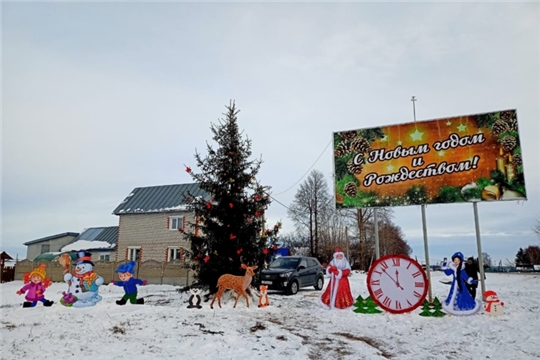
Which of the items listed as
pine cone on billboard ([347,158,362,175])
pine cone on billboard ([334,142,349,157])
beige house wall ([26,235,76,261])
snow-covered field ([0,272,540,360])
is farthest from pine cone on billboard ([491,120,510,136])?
beige house wall ([26,235,76,261])

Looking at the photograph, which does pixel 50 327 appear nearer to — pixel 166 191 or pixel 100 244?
pixel 166 191

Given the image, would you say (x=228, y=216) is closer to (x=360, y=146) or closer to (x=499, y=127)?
(x=360, y=146)

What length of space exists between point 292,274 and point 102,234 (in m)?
29.4

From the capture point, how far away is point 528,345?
25.7 ft

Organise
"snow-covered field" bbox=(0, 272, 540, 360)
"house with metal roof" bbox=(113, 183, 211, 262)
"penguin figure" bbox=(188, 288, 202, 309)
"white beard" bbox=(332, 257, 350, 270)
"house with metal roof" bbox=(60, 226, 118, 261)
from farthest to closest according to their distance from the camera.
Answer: "house with metal roof" bbox=(60, 226, 118, 261), "house with metal roof" bbox=(113, 183, 211, 262), "white beard" bbox=(332, 257, 350, 270), "penguin figure" bbox=(188, 288, 202, 309), "snow-covered field" bbox=(0, 272, 540, 360)

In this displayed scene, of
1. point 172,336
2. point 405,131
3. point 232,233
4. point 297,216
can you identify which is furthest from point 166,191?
point 172,336

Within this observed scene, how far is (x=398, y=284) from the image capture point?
37.1ft

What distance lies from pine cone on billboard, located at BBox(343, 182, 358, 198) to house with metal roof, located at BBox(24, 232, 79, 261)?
40230 mm

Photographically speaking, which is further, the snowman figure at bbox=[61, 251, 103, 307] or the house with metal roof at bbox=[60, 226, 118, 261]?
the house with metal roof at bbox=[60, 226, 118, 261]

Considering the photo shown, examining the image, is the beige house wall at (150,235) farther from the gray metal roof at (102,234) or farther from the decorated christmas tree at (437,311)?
the decorated christmas tree at (437,311)

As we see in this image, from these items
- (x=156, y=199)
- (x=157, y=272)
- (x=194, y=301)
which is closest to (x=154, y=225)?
(x=156, y=199)

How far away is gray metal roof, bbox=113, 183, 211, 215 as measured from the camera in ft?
94.4

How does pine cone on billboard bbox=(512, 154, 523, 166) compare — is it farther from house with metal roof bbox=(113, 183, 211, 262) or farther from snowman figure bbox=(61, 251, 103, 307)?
house with metal roof bbox=(113, 183, 211, 262)

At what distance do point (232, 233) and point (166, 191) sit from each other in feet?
63.4
